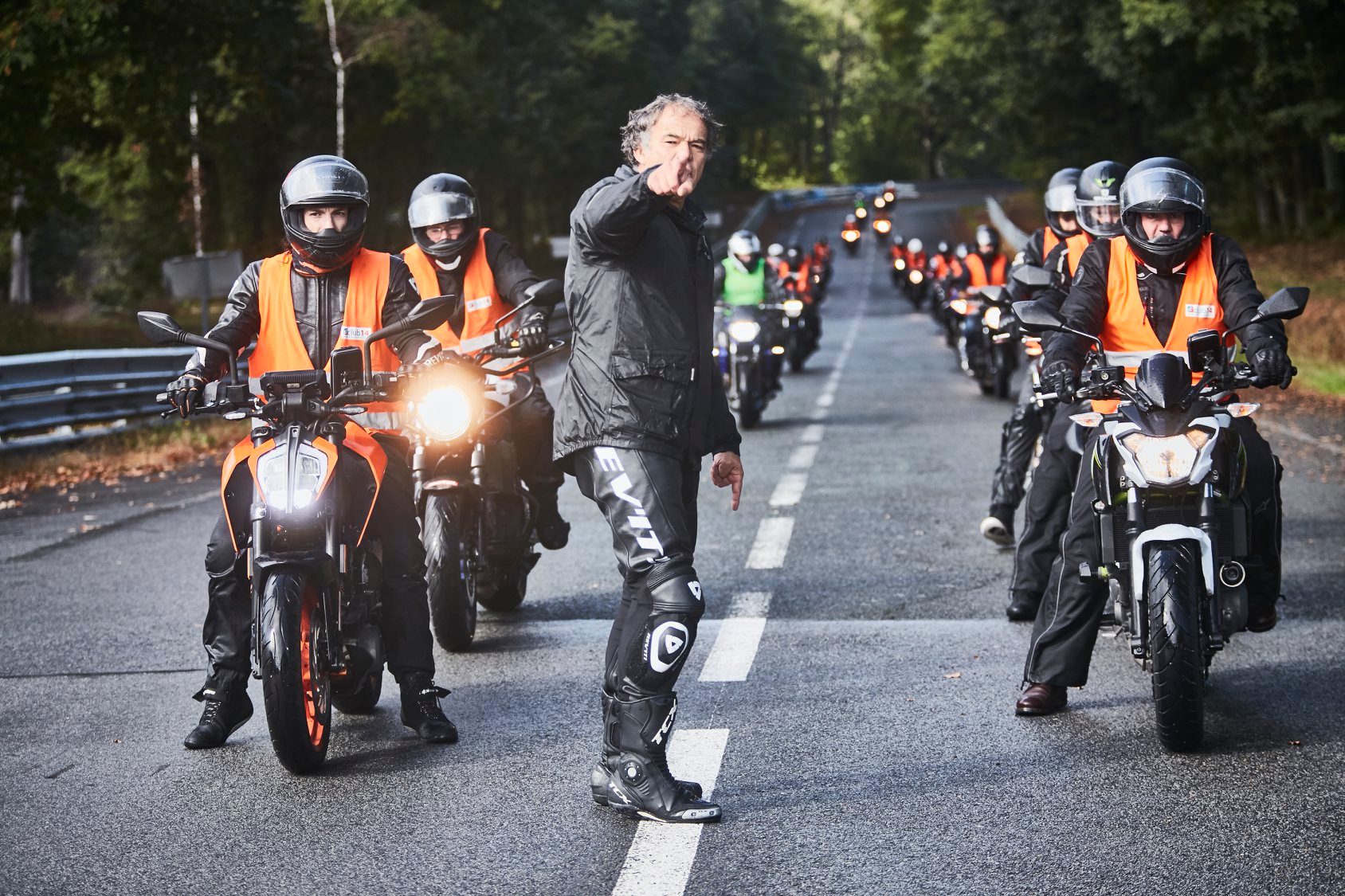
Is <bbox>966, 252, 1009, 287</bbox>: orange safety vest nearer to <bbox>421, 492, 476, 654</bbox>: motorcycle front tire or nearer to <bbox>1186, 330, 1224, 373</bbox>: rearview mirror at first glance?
<bbox>421, 492, 476, 654</bbox>: motorcycle front tire

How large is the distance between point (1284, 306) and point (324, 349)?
10.4 ft

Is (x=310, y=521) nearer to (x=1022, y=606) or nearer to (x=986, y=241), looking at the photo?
(x=1022, y=606)

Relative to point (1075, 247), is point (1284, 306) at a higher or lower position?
lower

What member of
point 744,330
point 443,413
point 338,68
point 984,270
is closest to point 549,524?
point 443,413

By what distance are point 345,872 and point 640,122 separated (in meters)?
2.11

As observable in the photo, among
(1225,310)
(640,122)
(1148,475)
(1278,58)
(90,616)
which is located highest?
(1278,58)

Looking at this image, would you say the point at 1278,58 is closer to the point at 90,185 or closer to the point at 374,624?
the point at 90,185

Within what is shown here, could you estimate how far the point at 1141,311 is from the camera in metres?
6.53

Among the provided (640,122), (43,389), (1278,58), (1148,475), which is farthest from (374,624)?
(1278,58)

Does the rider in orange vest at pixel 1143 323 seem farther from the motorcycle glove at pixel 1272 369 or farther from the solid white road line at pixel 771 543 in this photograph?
the solid white road line at pixel 771 543

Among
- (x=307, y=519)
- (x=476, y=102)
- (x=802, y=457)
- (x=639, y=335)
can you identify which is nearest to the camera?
(x=639, y=335)

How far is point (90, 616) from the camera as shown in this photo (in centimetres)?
860

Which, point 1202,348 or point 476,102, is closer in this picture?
point 1202,348

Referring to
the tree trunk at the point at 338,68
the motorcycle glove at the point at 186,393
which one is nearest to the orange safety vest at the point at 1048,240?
the motorcycle glove at the point at 186,393
